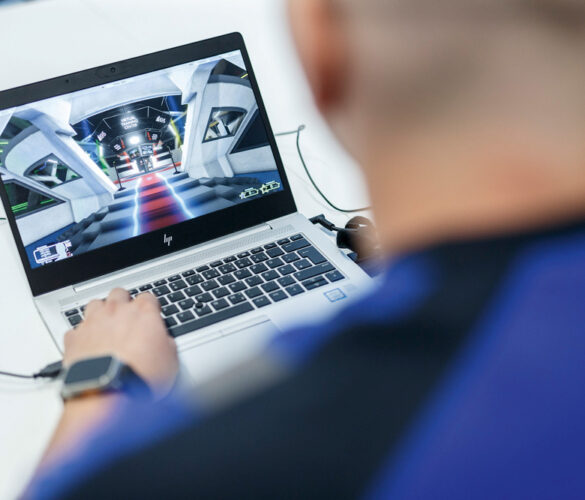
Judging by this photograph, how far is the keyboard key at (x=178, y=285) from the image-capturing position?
2.98 feet

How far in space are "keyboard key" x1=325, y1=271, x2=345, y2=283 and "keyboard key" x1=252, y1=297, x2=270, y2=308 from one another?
0.31ft

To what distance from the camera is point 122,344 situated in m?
0.66

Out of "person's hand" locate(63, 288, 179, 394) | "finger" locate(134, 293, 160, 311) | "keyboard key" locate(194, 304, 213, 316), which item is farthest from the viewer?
"keyboard key" locate(194, 304, 213, 316)

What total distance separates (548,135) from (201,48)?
2.40 ft

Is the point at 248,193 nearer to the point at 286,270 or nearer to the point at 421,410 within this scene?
the point at 286,270

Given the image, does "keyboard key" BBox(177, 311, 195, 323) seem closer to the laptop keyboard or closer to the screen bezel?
the laptop keyboard

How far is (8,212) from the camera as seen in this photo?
92 centimetres

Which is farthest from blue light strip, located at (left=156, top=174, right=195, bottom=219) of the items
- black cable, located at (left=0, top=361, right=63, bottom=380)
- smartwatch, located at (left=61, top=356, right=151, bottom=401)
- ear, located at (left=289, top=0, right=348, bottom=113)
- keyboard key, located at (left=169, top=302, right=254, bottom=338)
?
ear, located at (left=289, top=0, right=348, bottom=113)

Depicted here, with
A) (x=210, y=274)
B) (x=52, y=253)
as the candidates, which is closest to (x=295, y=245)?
(x=210, y=274)

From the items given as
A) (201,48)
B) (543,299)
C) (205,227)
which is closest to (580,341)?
(543,299)

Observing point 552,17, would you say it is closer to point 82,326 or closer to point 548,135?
point 548,135

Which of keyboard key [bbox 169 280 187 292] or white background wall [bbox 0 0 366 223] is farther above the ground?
white background wall [bbox 0 0 366 223]

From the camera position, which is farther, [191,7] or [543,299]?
[191,7]

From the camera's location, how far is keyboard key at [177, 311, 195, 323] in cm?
85
